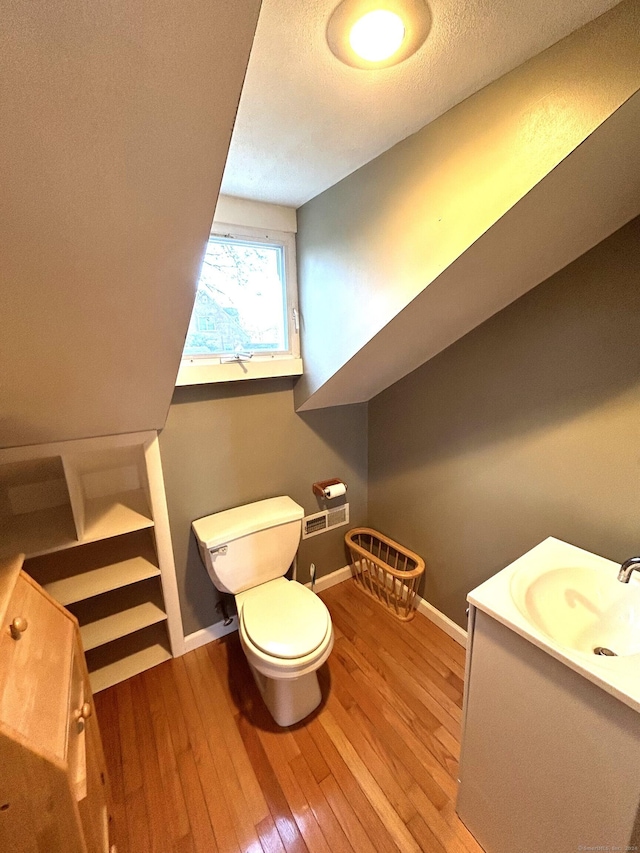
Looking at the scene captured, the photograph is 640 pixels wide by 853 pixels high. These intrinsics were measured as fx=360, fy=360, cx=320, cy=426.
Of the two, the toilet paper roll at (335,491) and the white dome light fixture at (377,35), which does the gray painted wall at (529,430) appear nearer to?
the toilet paper roll at (335,491)

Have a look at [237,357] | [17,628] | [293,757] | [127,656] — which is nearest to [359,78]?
[237,357]

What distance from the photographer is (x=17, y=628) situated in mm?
889

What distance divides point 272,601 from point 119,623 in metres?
0.71

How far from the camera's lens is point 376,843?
1111mm

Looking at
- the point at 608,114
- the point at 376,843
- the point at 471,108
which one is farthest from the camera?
the point at 376,843

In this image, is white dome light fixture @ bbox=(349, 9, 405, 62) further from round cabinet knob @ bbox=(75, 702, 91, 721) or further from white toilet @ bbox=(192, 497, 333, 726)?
round cabinet knob @ bbox=(75, 702, 91, 721)

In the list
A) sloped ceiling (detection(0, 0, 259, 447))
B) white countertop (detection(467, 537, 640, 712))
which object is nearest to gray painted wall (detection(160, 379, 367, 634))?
sloped ceiling (detection(0, 0, 259, 447))

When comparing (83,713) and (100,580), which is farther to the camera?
(100,580)

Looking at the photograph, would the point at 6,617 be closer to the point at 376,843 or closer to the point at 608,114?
the point at 376,843

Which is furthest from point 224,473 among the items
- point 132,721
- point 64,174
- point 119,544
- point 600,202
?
point 600,202

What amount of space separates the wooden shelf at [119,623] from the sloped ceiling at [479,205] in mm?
1354

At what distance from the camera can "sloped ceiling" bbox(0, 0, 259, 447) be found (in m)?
0.42

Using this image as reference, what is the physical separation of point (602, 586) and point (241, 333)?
1.65 m

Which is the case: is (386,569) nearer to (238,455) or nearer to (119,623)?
(238,455)
